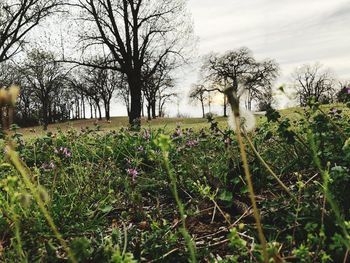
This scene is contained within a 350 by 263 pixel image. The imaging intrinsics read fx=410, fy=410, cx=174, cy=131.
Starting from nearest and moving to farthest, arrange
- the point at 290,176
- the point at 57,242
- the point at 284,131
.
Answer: the point at 57,242, the point at 284,131, the point at 290,176

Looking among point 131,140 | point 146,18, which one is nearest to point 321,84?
point 146,18

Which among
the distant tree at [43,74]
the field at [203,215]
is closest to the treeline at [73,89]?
the distant tree at [43,74]

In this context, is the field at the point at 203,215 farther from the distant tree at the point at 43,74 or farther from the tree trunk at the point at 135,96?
the tree trunk at the point at 135,96

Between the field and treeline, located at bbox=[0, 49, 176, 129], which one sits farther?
treeline, located at bbox=[0, 49, 176, 129]

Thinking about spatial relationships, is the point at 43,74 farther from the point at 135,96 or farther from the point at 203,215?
the point at 203,215

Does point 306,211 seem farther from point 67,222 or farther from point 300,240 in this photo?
point 67,222

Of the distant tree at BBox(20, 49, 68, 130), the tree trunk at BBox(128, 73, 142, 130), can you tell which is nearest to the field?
the distant tree at BBox(20, 49, 68, 130)

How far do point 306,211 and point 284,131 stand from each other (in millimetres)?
649

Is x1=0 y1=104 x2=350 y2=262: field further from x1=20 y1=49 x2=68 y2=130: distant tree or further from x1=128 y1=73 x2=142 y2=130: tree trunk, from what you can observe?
x1=128 y1=73 x2=142 y2=130: tree trunk

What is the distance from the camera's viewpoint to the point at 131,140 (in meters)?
5.07

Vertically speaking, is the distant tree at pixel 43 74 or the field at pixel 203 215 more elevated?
the distant tree at pixel 43 74

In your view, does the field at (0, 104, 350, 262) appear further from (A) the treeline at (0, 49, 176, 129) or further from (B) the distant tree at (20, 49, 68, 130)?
(A) the treeline at (0, 49, 176, 129)

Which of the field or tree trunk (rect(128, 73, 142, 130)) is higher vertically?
tree trunk (rect(128, 73, 142, 130))

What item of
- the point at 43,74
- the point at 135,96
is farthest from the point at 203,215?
the point at 43,74
